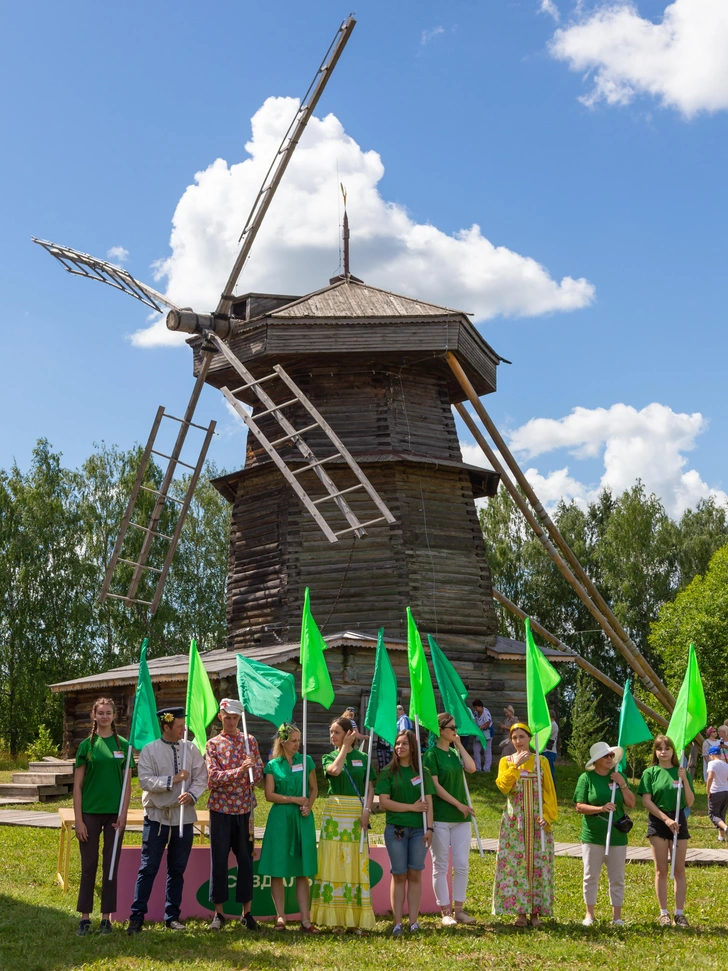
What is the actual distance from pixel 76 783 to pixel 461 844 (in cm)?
303

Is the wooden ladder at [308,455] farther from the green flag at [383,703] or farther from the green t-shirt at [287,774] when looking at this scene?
the green t-shirt at [287,774]

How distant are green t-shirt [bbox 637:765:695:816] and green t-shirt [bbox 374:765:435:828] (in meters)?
1.79

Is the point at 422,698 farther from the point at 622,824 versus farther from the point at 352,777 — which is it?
the point at 622,824

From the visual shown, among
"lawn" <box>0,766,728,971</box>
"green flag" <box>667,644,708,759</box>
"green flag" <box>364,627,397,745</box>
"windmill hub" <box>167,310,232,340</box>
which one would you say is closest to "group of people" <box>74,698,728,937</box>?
"lawn" <box>0,766,728,971</box>

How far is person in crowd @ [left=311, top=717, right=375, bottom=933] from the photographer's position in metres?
7.84

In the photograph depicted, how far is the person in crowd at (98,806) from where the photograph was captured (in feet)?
24.8

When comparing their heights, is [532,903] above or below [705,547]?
below

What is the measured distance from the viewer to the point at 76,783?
7641mm

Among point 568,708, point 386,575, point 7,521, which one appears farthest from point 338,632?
point 568,708

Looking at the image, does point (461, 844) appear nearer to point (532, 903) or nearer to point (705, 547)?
→ point (532, 903)

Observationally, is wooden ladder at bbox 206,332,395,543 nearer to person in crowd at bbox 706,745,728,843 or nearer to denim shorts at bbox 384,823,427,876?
person in crowd at bbox 706,745,728,843

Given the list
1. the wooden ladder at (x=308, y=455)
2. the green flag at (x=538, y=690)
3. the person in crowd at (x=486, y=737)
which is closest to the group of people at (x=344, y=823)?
the green flag at (x=538, y=690)

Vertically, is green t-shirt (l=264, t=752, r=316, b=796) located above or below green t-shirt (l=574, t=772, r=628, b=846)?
above

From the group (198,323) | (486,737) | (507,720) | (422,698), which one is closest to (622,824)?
(422,698)
